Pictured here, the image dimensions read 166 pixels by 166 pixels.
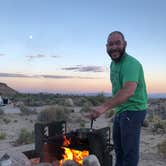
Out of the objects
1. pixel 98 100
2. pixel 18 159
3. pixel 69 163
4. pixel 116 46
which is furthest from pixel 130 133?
pixel 98 100

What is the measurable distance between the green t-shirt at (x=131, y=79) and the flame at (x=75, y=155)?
Result: 0.91 m

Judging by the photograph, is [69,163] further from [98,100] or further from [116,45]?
[98,100]

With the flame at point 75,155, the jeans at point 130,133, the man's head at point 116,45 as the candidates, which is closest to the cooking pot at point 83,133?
the flame at point 75,155

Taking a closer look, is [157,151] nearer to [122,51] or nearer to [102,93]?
[122,51]

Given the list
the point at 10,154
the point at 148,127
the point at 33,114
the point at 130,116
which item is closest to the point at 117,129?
the point at 130,116

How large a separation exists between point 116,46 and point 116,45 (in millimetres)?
13

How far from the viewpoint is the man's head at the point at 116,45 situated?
5.25m

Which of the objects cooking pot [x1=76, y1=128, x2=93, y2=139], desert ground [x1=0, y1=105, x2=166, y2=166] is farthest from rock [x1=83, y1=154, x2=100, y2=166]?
desert ground [x1=0, y1=105, x2=166, y2=166]

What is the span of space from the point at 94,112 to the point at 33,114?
20.7 meters

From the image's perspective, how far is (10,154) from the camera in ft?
19.6

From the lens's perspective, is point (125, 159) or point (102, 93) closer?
point (125, 159)

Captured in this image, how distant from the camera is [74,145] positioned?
5.89 meters

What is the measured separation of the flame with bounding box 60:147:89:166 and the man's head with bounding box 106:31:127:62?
151 centimetres

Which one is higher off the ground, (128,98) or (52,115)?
(128,98)
